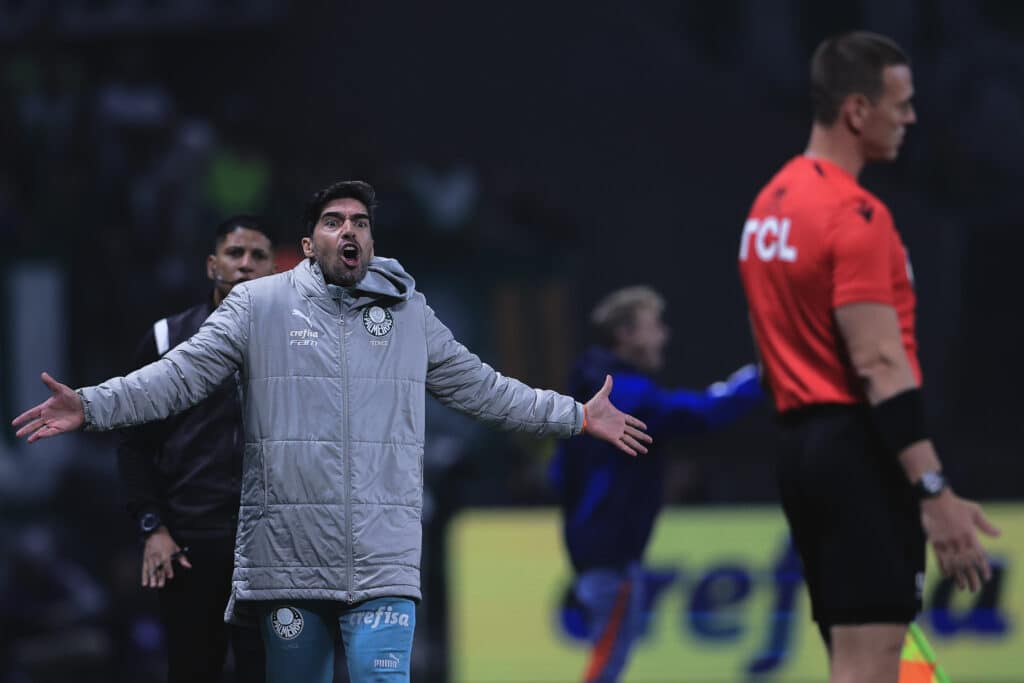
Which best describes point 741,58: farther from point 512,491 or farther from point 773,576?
point 773,576

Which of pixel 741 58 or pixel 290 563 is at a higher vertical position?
pixel 741 58

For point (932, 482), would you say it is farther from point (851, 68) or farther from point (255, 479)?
point (255, 479)

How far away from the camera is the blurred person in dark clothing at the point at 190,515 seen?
5520mm

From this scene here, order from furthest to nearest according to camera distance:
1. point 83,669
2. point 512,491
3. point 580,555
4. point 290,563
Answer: point 512,491, point 83,669, point 580,555, point 290,563

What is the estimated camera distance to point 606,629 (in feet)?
26.6

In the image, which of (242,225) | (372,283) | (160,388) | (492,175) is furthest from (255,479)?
(492,175)

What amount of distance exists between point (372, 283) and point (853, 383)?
4.47 ft

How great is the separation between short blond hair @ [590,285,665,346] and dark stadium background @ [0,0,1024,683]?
4020 mm

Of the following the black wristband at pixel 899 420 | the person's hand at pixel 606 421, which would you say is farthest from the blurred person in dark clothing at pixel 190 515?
the black wristband at pixel 899 420

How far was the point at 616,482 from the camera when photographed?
7.68 metres

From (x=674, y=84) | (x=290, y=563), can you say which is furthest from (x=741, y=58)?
(x=290, y=563)

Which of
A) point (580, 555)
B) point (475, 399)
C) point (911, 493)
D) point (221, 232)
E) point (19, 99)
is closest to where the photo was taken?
point (911, 493)

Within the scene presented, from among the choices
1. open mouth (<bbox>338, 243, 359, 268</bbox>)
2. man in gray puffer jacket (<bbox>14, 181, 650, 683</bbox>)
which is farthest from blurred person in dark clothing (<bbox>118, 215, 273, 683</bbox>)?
open mouth (<bbox>338, 243, 359, 268</bbox>)

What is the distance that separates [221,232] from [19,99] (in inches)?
411
